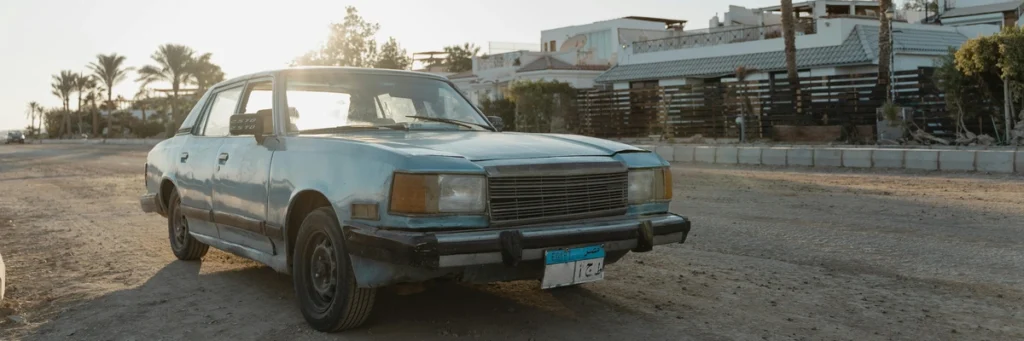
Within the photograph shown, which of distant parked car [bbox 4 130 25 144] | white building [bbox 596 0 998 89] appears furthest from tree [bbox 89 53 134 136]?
white building [bbox 596 0 998 89]

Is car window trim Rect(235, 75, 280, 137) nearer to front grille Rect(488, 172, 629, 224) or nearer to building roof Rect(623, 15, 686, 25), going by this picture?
front grille Rect(488, 172, 629, 224)

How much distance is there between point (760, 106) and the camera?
87.9 ft

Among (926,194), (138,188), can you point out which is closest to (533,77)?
(138,188)

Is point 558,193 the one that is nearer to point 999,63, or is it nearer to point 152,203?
point 152,203

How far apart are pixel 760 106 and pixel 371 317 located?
2372cm

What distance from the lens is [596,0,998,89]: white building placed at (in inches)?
1401

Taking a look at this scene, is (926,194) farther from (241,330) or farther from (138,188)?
(138,188)

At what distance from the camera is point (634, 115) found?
31.8 metres

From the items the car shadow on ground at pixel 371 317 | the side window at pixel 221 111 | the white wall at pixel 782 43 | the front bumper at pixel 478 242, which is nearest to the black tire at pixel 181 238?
the side window at pixel 221 111

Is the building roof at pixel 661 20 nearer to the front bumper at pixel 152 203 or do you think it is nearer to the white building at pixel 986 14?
the white building at pixel 986 14

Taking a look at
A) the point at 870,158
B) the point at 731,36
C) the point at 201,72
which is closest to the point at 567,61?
the point at 731,36

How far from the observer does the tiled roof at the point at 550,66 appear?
51375 mm

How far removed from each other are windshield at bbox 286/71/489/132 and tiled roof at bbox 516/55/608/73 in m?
45.1

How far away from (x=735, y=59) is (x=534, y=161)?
37.6m
